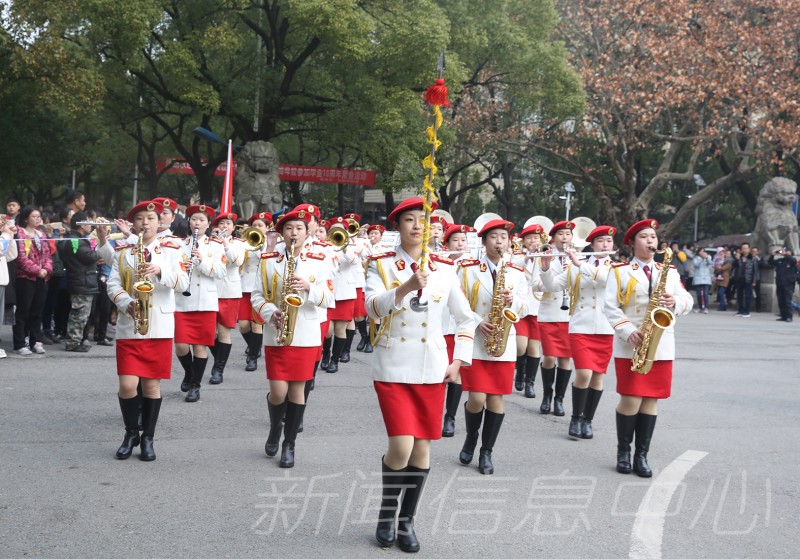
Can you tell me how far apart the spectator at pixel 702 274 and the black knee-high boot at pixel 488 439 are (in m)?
21.1

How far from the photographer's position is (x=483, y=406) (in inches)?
301

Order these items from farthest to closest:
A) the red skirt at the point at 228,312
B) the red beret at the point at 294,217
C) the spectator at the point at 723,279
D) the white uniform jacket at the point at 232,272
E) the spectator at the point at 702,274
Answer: the spectator at the point at 723,279 < the spectator at the point at 702,274 < the white uniform jacket at the point at 232,272 < the red skirt at the point at 228,312 < the red beret at the point at 294,217

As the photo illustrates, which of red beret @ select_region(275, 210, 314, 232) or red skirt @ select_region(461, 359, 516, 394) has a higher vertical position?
red beret @ select_region(275, 210, 314, 232)

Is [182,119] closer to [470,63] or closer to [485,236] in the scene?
[470,63]

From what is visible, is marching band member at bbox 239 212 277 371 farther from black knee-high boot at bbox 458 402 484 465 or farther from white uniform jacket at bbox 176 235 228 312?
black knee-high boot at bbox 458 402 484 465

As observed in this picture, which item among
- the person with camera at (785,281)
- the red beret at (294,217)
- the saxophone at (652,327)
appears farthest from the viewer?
the person with camera at (785,281)

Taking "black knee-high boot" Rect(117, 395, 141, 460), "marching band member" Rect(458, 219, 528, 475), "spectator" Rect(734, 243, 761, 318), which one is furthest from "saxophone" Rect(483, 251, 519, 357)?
"spectator" Rect(734, 243, 761, 318)

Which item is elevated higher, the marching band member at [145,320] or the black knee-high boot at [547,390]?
the marching band member at [145,320]

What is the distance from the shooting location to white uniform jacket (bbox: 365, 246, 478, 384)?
5.58m

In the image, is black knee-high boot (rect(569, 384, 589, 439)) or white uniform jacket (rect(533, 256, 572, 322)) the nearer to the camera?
black knee-high boot (rect(569, 384, 589, 439))

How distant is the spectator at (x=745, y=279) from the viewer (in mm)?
26219

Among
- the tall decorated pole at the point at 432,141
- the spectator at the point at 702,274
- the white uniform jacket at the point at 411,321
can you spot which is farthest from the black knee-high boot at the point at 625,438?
the spectator at the point at 702,274

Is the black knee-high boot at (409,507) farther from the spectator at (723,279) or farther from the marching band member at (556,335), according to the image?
the spectator at (723,279)

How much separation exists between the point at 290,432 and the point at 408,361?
7.20 feet
